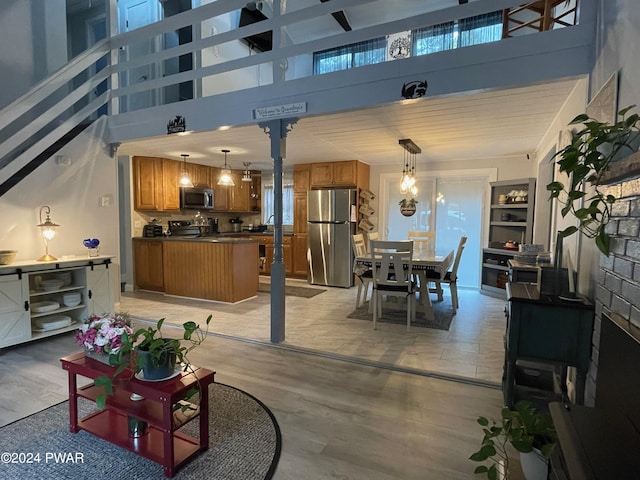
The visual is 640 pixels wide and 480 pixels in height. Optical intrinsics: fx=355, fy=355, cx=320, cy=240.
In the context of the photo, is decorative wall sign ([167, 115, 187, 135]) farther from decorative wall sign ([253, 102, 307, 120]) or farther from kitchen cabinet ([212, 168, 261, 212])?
kitchen cabinet ([212, 168, 261, 212])

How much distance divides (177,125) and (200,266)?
222 centimetres

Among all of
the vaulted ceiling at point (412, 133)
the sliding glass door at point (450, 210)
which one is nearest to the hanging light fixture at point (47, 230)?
the vaulted ceiling at point (412, 133)

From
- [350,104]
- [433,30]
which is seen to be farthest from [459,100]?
[433,30]

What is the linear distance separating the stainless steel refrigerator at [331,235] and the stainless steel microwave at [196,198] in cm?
191

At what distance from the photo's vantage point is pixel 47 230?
12.5 ft

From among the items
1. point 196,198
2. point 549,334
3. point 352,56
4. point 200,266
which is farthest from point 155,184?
point 549,334

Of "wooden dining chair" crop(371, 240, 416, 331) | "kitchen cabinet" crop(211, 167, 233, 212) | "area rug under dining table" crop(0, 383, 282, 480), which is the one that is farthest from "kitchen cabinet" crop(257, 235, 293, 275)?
"area rug under dining table" crop(0, 383, 282, 480)

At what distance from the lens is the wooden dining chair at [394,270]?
3914mm

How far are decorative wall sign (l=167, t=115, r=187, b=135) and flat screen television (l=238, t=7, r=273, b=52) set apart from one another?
2.48 metres

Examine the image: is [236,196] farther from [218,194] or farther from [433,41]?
[433,41]

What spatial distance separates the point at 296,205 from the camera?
22.8 ft

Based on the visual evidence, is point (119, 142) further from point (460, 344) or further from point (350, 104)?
point (460, 344)

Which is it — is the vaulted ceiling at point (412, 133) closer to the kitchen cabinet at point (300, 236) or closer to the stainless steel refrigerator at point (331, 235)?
the stainless steel refrigerator at point (331, 235)

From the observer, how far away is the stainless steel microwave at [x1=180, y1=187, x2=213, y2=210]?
629cm
